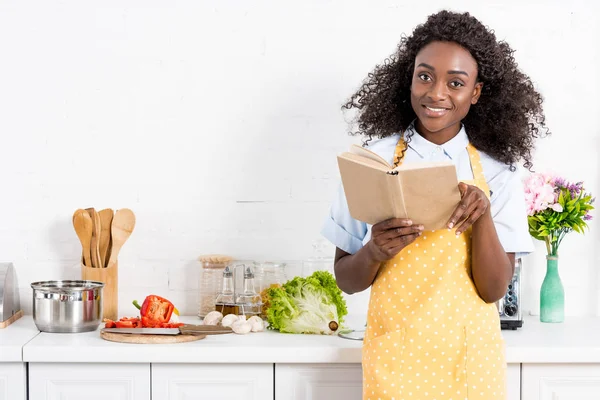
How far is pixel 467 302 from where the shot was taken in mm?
1952

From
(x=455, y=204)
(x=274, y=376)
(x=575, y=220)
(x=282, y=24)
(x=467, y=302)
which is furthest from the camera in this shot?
(x=282, y=24)

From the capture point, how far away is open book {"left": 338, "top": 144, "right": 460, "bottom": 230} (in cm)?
171

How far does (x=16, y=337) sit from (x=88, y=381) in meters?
0.27

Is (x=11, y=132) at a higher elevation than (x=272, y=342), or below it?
higher

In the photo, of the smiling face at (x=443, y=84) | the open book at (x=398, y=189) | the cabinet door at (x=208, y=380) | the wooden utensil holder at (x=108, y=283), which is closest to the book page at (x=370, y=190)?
the open book at (x=398, y=189)

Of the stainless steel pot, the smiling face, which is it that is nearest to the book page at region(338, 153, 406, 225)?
the smiling face

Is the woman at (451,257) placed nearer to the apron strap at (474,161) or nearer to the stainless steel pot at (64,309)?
the apron strap at (474,161)

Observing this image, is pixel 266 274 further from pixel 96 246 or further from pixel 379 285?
pixel 379 285

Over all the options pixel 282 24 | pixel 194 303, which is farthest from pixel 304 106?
pixel 194 303

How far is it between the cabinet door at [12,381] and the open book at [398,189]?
1089 millimetres

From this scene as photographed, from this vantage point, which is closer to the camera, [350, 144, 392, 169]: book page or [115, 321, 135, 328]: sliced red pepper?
[350, 144, 392, 169]: book page

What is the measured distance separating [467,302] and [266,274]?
36.7 inches

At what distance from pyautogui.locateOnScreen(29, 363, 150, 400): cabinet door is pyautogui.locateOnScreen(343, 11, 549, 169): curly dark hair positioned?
0.95 metres

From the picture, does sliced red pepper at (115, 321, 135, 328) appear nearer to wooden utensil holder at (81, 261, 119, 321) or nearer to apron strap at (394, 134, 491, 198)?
wooden utensil holder at (81, 261, 119, 321)
